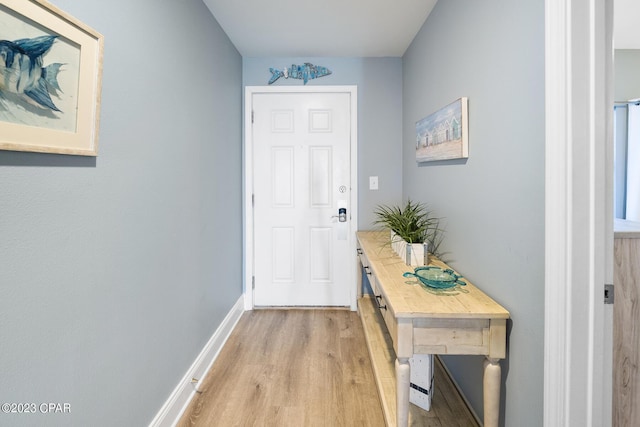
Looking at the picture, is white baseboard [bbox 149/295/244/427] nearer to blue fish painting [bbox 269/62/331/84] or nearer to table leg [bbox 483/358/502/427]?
table leg [bbox 483/358/502/427]

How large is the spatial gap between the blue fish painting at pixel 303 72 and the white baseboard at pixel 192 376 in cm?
214

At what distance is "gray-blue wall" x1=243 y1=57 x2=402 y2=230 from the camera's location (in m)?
3.03

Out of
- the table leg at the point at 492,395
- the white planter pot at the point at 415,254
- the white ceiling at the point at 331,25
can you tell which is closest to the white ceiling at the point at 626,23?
the white ceiling at the point at 331,25

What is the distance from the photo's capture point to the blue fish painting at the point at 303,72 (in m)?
3.00

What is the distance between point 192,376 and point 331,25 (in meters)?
2.53

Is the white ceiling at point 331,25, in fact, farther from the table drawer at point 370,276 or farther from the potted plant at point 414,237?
the table drawer at point 370,276

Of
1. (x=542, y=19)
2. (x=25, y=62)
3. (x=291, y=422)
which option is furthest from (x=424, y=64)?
(x=291, y=422)

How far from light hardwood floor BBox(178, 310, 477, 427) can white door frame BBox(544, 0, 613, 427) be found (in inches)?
31.1

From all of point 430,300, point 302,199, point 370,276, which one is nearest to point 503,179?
point 430,300

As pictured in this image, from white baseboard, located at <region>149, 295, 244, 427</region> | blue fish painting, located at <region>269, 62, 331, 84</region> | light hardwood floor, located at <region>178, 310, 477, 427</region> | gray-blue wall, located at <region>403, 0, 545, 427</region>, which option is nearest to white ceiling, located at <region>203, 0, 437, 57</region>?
blue fish painting, located at <region>269, 62, 331, 84</region>

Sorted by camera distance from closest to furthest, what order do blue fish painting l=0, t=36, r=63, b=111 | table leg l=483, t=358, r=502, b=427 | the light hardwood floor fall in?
blue fish painting l=0, t=36, r=63, b=111 → table leg l=483, t=358, r=502, b=427 → the light hardwood floor

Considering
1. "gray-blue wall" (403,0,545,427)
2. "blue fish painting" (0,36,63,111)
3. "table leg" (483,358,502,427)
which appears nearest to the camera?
"blue fish painting" (0,36,63,111)

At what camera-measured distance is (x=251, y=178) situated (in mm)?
3080

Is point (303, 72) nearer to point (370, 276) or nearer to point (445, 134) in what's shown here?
point (445, 134)
